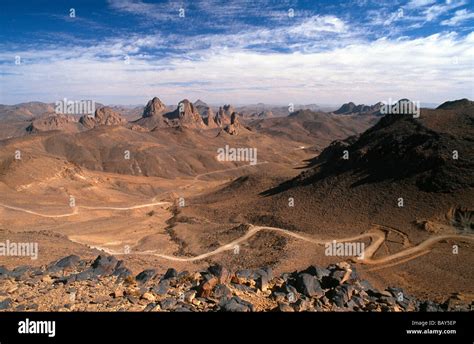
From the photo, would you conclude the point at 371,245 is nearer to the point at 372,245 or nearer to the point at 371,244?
the point at 372,245

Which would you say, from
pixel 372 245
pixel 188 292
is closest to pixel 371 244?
pixel 372 245

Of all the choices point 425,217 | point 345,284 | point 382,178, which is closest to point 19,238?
point 345,284

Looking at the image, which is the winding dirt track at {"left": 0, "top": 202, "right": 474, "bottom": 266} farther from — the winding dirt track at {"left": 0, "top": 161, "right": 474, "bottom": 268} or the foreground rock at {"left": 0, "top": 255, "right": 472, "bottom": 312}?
the foreground rock at {"left": 0, "top": 255, "right": 472, "bottom": 312}

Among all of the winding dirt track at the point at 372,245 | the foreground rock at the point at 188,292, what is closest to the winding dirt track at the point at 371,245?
the winding dirt track at the point at 372,245

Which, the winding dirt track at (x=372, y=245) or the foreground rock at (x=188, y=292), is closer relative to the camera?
the foreground rock at (x=188, y=292)

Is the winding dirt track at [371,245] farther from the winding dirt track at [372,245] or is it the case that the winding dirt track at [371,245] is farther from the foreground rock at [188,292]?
the foreground rock at [188,292]

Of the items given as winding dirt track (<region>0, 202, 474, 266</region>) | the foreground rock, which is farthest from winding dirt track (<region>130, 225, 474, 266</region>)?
the foreground rock
